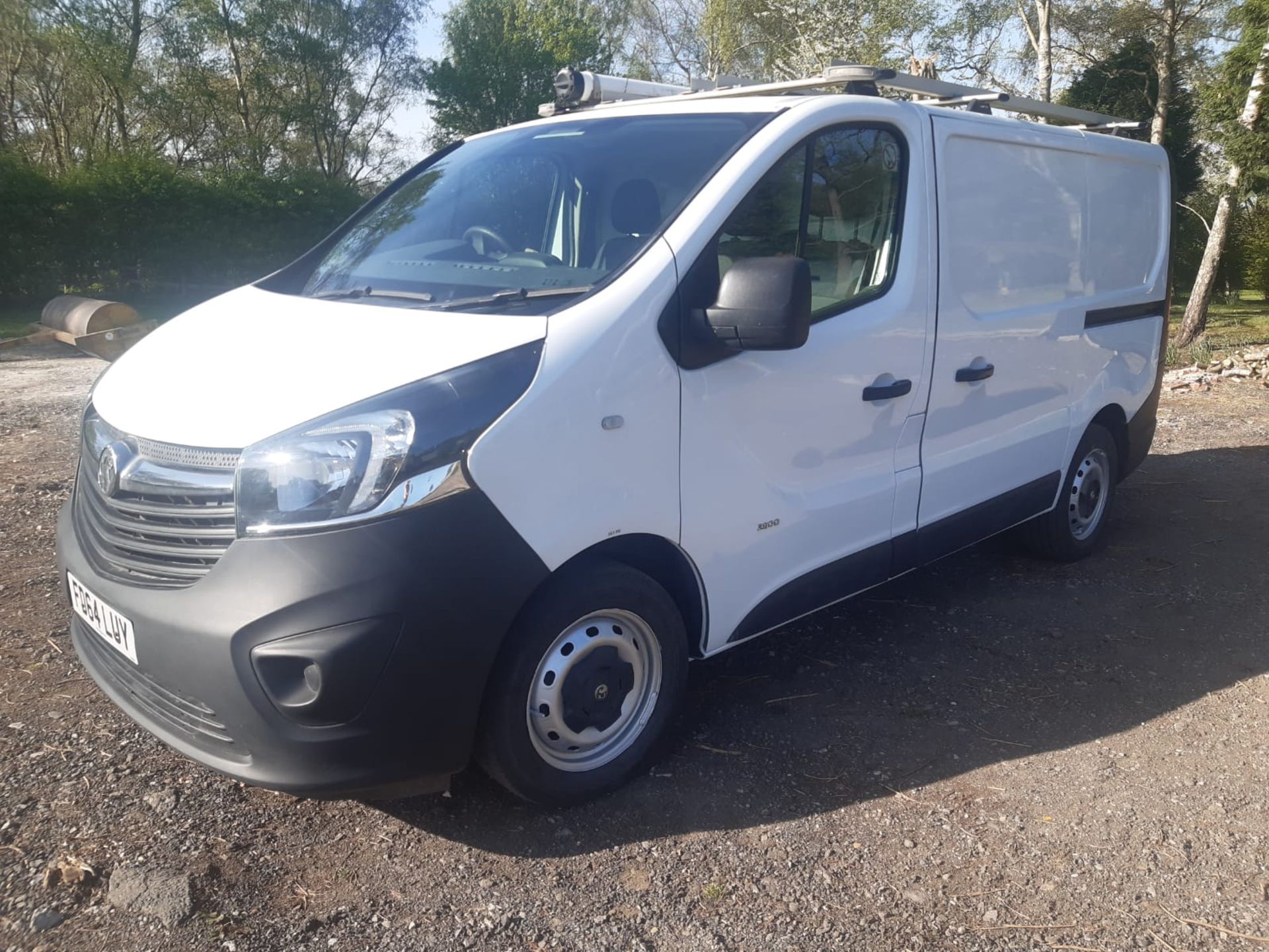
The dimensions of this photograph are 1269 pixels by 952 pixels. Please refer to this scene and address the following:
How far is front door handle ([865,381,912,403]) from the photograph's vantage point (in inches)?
140

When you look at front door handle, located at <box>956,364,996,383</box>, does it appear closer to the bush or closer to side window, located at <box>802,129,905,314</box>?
side window, located at <box>802,129,905,314</box>

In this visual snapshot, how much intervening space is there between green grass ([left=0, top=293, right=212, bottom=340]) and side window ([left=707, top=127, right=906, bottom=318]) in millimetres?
13236

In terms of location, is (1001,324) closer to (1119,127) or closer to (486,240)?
(1119,127)

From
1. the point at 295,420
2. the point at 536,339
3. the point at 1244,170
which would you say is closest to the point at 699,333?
the point at 536,339

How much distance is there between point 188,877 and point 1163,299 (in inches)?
214

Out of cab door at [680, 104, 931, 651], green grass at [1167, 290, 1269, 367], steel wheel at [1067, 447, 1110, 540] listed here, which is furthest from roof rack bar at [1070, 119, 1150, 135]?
green grass at [1167, 290, 1269, 367]

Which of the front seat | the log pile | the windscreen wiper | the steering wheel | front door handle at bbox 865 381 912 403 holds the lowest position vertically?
the log pile

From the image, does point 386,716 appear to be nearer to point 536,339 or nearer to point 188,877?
point 188,877

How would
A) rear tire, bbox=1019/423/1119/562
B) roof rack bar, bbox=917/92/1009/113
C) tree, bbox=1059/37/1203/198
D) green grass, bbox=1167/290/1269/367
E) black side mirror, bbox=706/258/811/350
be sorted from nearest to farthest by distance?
1. black side mirror, bbox=706/258/811/350
2. roof rack bar, bbox=917/92/1009/113
3. rear tire, bbox=1019/423/1119/562
4. green grass, bbox=1167/290/1269/367
5. tree, bbox=1059/37/1203/198

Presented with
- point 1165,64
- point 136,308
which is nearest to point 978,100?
point 136,308

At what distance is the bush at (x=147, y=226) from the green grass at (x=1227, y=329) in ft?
50.2

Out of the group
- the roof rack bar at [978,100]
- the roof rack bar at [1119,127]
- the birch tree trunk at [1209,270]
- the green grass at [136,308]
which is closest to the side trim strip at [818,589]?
the roof rack bar at [978,100]

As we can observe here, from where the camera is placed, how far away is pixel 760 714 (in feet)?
12.0

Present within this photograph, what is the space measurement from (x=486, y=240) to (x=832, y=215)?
1.18 m
